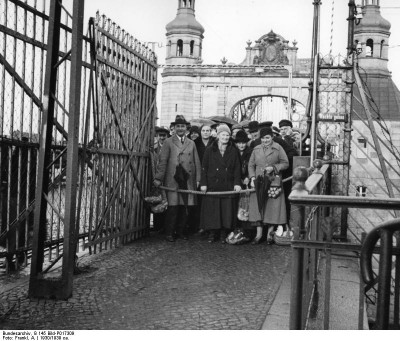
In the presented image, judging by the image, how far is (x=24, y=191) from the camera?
5.94 meters

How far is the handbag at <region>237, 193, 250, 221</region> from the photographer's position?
7.83 m

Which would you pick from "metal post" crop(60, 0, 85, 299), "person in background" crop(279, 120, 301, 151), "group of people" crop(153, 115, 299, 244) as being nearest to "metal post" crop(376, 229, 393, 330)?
"metal post" crop(60, 0, 85, 299)

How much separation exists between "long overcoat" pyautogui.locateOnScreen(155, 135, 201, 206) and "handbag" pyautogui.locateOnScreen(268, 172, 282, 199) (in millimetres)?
1210

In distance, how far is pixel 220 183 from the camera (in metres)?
7.96

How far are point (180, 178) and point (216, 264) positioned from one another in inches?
75.8

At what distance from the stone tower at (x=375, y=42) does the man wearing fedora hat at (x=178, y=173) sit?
42.4 metres

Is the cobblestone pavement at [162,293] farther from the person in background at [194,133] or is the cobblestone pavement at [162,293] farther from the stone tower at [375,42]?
the stone tower at [375,42]

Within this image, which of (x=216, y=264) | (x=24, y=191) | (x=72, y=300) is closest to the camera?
(x=72, y=300)

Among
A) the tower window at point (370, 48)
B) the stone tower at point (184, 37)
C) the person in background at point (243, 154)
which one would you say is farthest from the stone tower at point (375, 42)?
the person in background at point (243, 154)

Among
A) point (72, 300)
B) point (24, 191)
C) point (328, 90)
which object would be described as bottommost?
point (72, 300)

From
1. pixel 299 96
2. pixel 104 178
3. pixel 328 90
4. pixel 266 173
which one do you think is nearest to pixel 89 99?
→ pixel 104 178

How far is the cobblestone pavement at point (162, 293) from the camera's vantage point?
13.9 feet

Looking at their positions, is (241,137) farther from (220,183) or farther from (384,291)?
(384,291)

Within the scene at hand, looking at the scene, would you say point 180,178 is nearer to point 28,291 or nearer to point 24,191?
point 24,191
